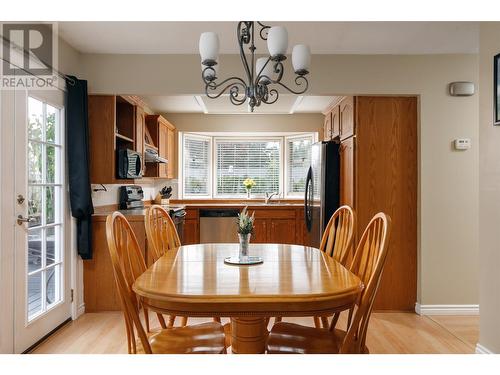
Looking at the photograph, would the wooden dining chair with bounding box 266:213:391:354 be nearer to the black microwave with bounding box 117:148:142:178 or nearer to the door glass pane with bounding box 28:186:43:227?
the door glass pane with bounding box 28:186:43:227

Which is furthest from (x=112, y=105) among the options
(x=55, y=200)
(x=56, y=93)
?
(x=55, y=200)

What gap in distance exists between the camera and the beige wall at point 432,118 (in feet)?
11.2

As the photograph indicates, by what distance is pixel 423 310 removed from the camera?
11.2 feet

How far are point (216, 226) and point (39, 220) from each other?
278 centimetres

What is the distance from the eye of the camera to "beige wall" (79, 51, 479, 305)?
3.42 meters

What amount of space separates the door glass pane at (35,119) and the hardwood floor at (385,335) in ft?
4.78

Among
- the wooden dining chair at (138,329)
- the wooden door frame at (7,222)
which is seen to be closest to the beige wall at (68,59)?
the wooden door frame at (7,222)

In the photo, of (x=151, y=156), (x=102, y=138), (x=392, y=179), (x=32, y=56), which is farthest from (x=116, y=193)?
(x=392, y=179)

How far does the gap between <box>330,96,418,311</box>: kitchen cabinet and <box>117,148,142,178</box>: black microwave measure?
2.10 metres

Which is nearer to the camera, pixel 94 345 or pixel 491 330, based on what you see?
pixel 491 330

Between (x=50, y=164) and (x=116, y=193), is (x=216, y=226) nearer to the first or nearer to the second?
(x=116, y=193)

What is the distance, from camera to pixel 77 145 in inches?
124
